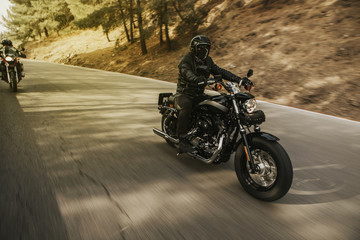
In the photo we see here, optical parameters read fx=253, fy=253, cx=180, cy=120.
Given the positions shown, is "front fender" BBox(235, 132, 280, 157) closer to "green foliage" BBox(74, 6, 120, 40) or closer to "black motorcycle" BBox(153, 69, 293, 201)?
"black motorcycle" BBox(153, 69, 293, 201)

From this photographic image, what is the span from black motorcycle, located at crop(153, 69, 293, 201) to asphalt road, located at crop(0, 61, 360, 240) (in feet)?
0.73

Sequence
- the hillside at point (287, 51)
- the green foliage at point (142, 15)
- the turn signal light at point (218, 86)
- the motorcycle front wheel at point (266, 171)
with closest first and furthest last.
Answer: the motorcycle front wheel at point (266, 171) → the turn signal light at point (218, 86) → the hillside at point (287, 51) → the green foliage at point (142, 15)

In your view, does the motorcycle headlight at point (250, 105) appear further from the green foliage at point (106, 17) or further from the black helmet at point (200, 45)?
the green foliage at point (106, 17)

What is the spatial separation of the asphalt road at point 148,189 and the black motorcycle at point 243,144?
22cm

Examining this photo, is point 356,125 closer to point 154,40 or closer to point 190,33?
point 190,33

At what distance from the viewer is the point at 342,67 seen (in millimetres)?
9312

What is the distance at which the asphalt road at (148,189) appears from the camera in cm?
238

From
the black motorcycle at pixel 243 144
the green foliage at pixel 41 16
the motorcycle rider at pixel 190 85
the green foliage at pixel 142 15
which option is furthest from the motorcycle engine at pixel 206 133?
the green foliage at pixel 41 16

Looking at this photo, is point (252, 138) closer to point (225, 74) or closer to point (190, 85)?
point (225, 74)

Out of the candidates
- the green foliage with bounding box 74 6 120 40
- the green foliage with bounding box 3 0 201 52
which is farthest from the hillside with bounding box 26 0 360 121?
the green foliage with bounding box 74 6 120 40

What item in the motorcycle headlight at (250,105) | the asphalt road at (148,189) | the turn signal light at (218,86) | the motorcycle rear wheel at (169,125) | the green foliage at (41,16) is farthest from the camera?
the green foliage at (41,16)

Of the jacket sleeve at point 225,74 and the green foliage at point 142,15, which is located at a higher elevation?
the green foliage at point 142,15

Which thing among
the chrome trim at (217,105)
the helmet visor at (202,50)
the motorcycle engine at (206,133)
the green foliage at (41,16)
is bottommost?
the motorcycle engine at (206,133)

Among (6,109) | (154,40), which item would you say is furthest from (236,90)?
(154,40)
